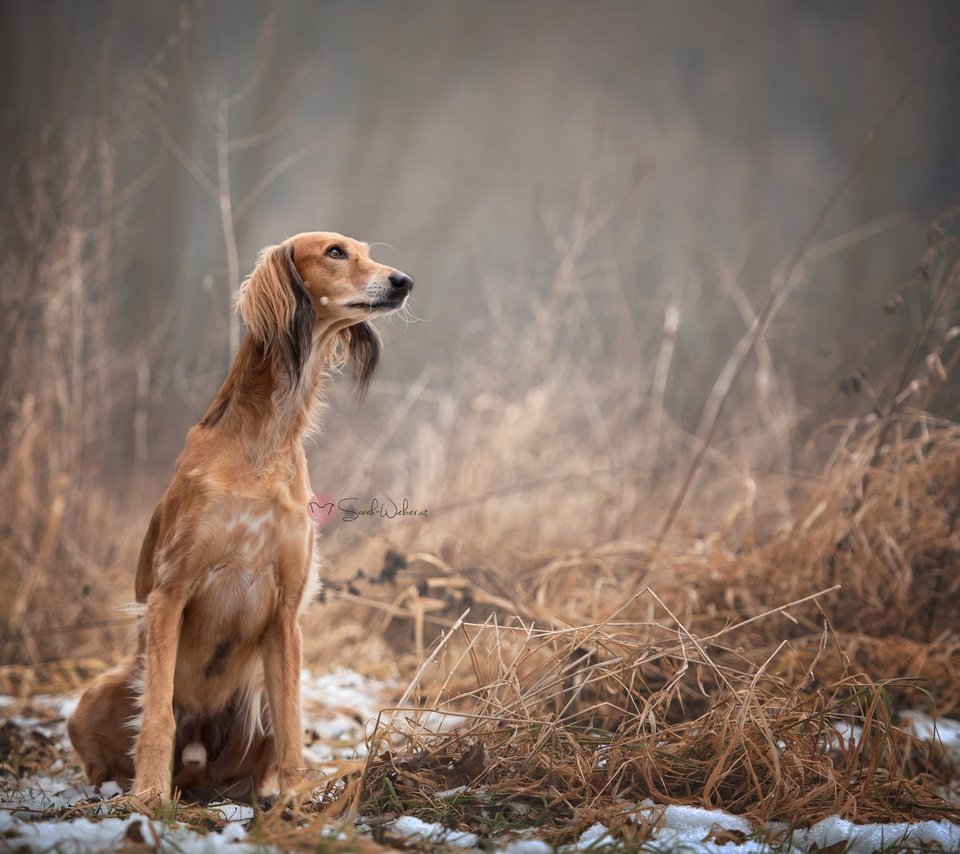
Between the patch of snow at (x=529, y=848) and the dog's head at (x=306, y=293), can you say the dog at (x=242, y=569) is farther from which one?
the patch of snow at (x=529, y=848)

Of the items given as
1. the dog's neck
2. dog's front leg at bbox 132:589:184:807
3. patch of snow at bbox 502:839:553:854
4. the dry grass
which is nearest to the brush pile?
the dry grass

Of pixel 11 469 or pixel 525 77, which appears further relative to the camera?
pixel 525 77

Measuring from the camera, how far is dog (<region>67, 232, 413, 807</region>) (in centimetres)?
230

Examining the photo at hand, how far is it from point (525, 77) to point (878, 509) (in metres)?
5.75

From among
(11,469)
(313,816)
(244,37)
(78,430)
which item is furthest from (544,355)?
(244,37)

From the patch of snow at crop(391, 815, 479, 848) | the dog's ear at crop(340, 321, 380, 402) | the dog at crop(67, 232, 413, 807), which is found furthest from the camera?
the dog's ear at crop(340, 321, 380, 402)

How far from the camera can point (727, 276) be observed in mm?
4602

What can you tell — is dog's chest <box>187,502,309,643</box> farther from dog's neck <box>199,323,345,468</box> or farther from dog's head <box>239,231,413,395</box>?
dog's head <box>239,231,413,395</box>

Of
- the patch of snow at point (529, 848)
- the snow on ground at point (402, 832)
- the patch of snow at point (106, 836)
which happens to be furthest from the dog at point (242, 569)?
the patch of snow at point (529, 848)

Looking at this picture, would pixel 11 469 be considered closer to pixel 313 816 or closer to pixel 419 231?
pixel 313 816

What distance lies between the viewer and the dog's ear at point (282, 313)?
8.01 ft

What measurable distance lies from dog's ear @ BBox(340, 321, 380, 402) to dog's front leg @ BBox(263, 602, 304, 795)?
2.33 feet

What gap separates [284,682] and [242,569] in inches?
13.1

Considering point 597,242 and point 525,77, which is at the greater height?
point 525,77
